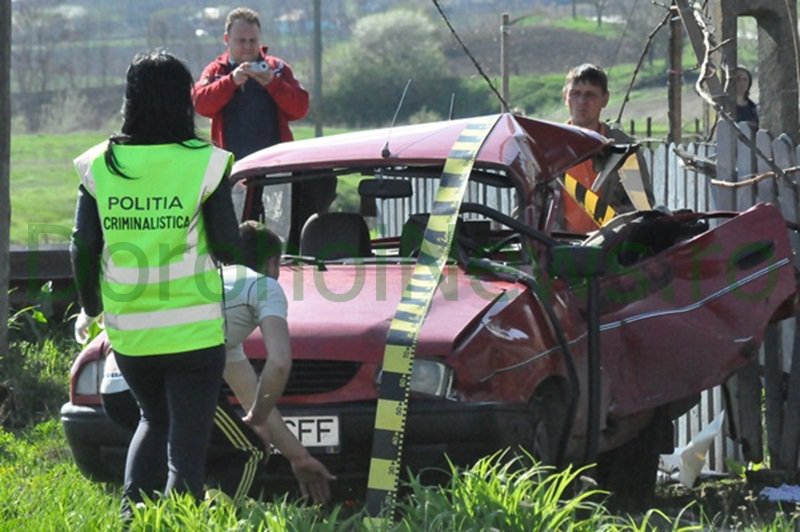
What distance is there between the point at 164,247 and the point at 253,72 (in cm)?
504

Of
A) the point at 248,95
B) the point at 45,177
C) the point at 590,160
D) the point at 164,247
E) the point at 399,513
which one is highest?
the point at 248,95

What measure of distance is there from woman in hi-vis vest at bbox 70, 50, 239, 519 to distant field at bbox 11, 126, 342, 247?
1352 inches

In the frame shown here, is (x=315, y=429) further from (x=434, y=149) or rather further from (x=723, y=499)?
(x=723, y=499)

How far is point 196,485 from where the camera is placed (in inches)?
232

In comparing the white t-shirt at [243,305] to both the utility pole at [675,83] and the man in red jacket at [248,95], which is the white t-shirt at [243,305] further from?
the utility pole at [675,83]

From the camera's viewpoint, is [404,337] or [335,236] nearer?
[404,337]

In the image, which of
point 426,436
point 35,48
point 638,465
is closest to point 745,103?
point 638,465

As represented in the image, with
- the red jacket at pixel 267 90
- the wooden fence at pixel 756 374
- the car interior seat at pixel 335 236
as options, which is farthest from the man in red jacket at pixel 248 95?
the car interior seat at pixel 335 236

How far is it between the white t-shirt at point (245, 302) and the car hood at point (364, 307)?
1.27 ft

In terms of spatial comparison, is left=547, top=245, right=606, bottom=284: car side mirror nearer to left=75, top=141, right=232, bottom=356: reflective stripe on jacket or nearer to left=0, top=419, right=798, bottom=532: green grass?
left=0, top=419, right=798, bottom=532: green grass

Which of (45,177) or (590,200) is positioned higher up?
(590,200)

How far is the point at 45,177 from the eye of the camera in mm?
56531

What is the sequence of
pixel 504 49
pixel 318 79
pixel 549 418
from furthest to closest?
pixel 318 79, pixel 504 49, pixel 549 418

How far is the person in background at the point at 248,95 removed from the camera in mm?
10938
